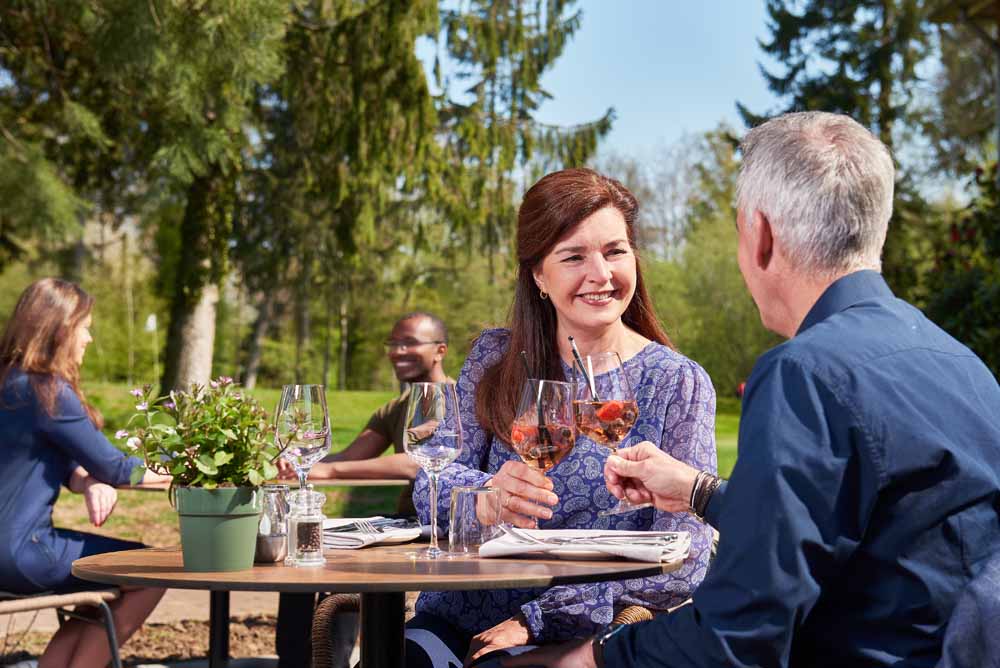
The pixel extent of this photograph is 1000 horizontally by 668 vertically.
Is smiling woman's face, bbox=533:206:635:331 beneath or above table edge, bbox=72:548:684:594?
above

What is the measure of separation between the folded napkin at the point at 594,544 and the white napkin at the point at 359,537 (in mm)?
297

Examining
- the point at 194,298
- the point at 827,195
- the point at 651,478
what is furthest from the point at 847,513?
the point at 194,298

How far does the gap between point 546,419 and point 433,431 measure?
25 cm

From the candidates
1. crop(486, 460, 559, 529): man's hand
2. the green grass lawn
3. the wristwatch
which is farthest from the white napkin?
the green grass lawn

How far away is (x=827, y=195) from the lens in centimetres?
182

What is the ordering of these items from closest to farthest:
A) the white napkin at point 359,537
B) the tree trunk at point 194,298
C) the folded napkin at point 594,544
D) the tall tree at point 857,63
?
1. the folded napkin at point 594,544
2. the white napkin at point 359,537
3. the tree trunk at point 194,298
4. the tall tree at point 857,63

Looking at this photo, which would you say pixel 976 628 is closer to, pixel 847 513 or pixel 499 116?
pixel 847 513

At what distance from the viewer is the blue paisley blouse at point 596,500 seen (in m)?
2.75

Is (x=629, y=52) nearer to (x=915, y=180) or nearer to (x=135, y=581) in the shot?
(x=915, y=180)

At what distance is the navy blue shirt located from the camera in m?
1.63

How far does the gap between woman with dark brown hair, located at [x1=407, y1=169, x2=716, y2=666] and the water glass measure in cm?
4

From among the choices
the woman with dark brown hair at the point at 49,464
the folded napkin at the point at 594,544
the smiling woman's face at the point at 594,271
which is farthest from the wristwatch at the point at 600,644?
the woman with dark brown hair at the point at 49,464

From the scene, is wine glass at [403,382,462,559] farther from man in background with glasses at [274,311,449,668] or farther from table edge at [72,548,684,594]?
man in background with glasses at [274,311,449,668]

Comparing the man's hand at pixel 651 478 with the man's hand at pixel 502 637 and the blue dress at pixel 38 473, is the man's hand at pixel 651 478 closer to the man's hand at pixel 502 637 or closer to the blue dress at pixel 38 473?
the man's hand at pixel 502 637
